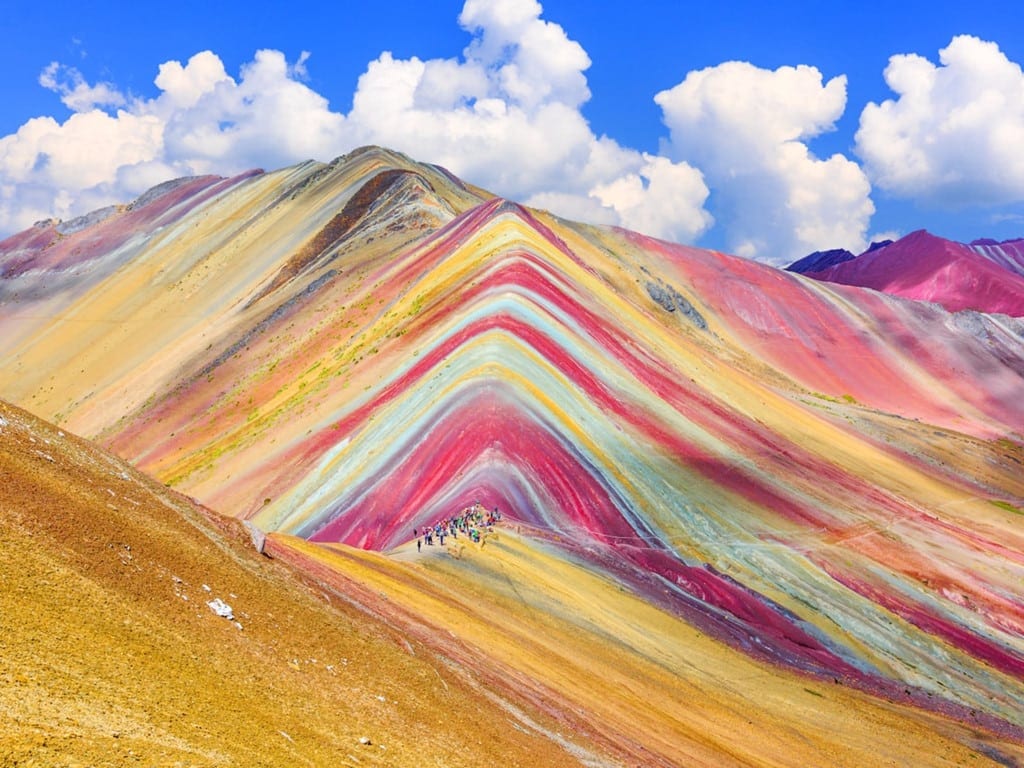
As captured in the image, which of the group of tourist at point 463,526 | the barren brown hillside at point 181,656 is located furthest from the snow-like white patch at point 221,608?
the group of tourist at point 463,526

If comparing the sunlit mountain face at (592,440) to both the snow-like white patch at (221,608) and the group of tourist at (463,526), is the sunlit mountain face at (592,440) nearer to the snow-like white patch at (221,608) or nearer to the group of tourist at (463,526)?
the group of tourist at (463,526)

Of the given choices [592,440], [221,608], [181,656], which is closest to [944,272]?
[592,440]

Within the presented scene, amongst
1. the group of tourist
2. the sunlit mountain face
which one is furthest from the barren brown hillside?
the group of tourist

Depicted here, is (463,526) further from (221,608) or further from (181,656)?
(181,656)

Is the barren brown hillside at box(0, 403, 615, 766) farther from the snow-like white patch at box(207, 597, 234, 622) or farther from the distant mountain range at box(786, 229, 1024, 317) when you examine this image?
the distant mountain range at box(786, 229, 1024, 317)

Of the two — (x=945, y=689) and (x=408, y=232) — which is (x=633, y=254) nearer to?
(x=408, y=232)
